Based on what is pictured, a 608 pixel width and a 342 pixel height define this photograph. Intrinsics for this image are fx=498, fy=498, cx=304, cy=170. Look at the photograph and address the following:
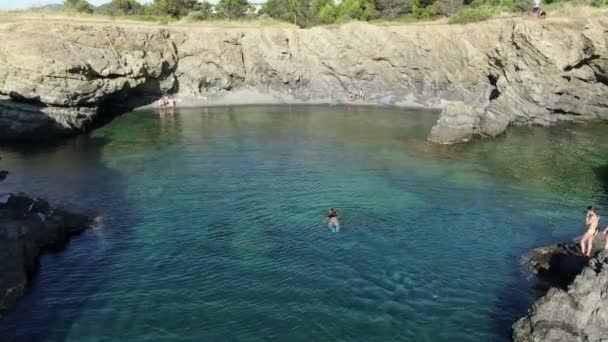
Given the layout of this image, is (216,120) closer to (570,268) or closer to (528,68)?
(528,68)

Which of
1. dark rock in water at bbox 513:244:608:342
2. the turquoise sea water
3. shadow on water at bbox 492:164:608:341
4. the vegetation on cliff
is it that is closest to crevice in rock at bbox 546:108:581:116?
the turquoise sea water

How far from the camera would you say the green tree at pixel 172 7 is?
3853 inches

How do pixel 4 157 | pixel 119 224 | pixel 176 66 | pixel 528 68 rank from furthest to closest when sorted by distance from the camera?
pixel 176 66 → pixel 528 68 → pixel 4 157 → pixel 119 224

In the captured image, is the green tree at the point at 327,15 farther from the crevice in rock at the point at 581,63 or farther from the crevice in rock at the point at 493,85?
the crevice in rock at the point at 581,63

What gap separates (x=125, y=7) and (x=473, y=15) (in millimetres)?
74912

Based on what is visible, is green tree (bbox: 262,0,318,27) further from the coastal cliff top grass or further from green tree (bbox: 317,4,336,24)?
the coastal cliff top grass

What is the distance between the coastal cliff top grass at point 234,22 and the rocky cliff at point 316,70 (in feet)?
9.79

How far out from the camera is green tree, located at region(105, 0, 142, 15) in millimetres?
108662

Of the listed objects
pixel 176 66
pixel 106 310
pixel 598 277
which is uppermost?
pixel 176 66

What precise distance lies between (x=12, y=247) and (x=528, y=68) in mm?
57922

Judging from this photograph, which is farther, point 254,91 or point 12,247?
point 254,91

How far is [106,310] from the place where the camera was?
23.0 meters

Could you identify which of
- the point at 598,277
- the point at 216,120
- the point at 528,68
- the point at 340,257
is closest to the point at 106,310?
the point at 340,257

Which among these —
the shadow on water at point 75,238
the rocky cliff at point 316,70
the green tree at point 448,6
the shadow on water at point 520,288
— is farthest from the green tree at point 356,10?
the shadow on water at point 520,288
